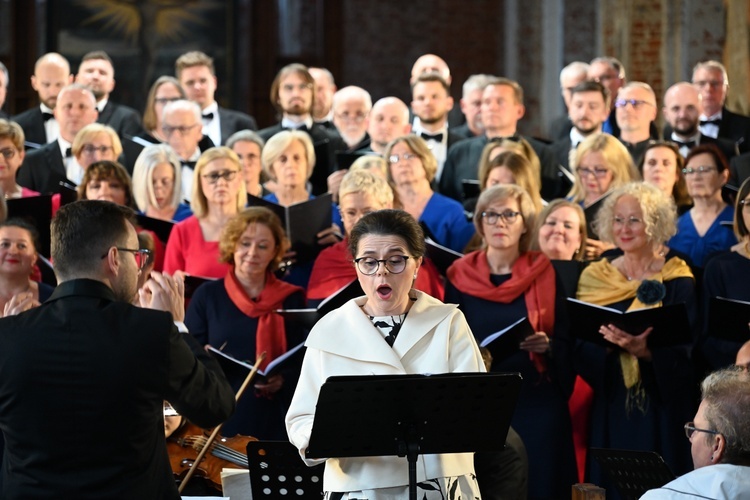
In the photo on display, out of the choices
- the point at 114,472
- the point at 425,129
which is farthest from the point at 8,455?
the point at 425,129

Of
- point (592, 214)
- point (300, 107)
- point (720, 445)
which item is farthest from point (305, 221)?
point (720, 445)

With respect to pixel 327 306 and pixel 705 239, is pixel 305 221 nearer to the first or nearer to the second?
pixel 327 306

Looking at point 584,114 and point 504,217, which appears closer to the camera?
point 504,217

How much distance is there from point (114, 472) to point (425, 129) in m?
5.08

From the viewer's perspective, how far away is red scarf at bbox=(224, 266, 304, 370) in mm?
5207

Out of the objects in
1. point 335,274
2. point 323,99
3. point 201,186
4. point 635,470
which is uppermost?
point 323,99

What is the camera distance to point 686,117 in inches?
288

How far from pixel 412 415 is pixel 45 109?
5.49 m

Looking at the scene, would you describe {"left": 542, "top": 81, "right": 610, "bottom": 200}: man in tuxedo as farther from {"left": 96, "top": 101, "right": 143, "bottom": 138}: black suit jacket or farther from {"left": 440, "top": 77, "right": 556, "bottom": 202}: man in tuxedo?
{"left": 96, "top": 101, "right": 143, "bottom": 138}: black suit jacket

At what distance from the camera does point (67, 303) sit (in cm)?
297

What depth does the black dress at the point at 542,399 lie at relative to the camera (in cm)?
506

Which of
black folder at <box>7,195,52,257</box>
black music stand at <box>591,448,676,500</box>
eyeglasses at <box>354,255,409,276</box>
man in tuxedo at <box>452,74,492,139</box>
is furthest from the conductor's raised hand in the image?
man in tuxedo at <box>452,74,492,139</box>

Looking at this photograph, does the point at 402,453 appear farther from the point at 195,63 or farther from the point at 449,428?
the point at 195,63

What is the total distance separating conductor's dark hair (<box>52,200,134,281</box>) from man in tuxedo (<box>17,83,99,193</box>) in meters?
3.86
